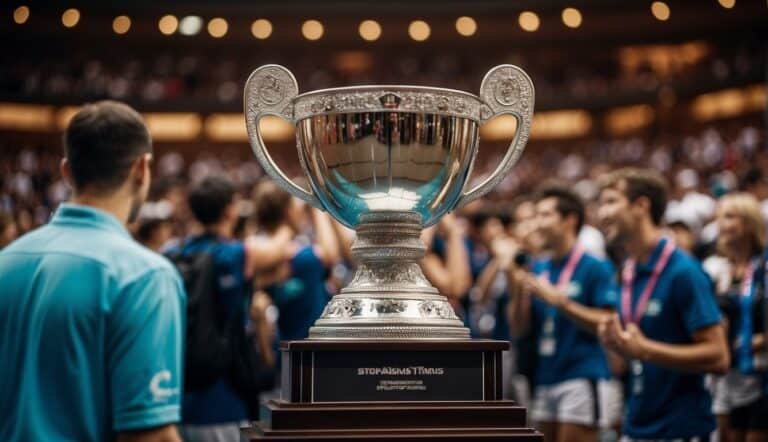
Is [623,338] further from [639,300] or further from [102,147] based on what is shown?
[102,147]

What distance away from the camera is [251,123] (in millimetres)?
1923

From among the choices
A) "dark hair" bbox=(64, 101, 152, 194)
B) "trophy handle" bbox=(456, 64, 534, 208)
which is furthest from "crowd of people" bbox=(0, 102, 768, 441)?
"trophy handle" bbox=(456, 64, 534, 208)

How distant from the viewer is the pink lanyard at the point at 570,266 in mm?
4656

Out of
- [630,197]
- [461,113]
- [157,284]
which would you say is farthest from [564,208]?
[157,284]

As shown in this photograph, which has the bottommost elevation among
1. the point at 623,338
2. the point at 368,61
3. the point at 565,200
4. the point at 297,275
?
the point at 623,338

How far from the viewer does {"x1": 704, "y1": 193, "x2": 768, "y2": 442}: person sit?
4.25 metres

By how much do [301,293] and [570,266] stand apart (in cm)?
131

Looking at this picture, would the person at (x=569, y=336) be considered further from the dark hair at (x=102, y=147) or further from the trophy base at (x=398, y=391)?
the dark hair at (x=102, y=147)

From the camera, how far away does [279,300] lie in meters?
4.42

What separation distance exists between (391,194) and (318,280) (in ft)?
8.58

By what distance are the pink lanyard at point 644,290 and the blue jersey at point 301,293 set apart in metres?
1.41

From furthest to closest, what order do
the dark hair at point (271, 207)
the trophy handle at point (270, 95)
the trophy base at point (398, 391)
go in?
1. the dark hair at point (271, 207)
2. the trophy handle at point (270, 95)
3. the trophy base at point (398, 391)

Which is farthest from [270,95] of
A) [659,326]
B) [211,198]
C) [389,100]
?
[659,326]

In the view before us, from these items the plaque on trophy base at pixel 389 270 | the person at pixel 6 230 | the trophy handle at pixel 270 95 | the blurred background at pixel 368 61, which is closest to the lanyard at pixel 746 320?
the plaque on trophy base at pixel 389 270
